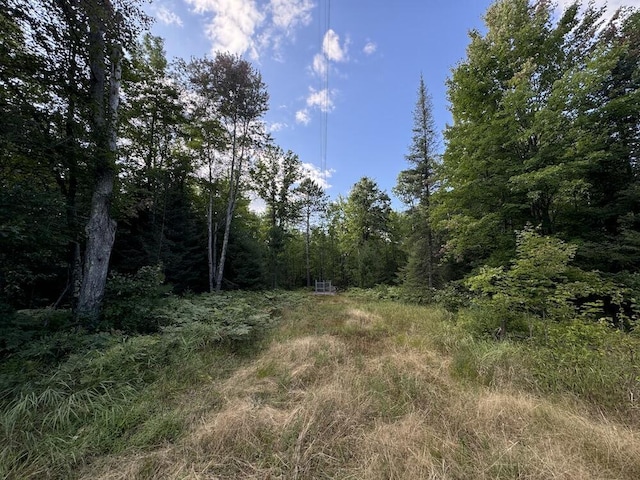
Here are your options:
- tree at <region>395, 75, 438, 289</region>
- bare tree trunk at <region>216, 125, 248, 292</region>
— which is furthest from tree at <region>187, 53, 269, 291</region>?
tree at <region>395, 75, 438, 289</region>

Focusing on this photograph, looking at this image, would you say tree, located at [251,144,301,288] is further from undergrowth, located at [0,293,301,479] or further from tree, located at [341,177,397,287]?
undergrowth, located at [0,293,301,479]

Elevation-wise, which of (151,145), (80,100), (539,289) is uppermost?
(151,145)

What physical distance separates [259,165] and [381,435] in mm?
16273

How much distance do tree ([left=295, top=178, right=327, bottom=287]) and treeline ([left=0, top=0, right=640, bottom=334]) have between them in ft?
22.8

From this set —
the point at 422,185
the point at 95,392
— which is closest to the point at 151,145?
the point at 95,392

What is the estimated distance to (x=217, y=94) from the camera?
1120 centimetres

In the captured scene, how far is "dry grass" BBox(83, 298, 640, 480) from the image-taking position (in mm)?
1709

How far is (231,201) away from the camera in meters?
Result: 12.4

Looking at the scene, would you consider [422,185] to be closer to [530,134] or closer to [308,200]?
[530,134]

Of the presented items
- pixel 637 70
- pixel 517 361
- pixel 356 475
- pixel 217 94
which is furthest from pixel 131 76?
pixel 637 70

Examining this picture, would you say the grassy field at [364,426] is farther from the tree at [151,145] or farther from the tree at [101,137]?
the tree at [151,145]

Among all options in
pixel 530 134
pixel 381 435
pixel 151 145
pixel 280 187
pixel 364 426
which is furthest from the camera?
pixel 280 187

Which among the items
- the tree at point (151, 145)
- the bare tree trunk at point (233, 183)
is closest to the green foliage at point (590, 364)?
the tree at point (151, 145)

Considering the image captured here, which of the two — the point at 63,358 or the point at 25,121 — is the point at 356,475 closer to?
the point at 63,358
